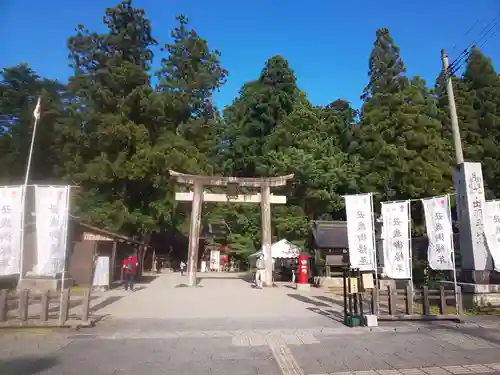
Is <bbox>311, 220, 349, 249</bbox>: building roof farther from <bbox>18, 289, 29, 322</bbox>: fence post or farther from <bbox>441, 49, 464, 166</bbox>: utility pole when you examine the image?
<bbox>18, 289, 29, 322</bbox>: fence post

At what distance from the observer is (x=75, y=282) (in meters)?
17.8

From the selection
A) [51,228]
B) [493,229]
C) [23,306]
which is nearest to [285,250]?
[493,229]

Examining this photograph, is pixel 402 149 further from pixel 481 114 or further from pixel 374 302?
pixel 374 302

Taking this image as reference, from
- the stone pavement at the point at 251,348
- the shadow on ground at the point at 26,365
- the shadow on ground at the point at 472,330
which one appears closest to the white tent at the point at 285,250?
the stone pavement at the point at 251,348

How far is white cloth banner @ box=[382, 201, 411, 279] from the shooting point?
1014cm

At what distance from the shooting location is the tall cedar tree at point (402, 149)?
24.0 m

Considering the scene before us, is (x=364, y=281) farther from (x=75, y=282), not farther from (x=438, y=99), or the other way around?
(x=438, y=99)

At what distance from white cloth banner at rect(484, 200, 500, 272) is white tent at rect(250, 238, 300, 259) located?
1461cm

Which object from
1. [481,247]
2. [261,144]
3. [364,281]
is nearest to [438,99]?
[261,144]

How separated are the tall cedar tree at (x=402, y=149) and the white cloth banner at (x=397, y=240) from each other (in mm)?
14391

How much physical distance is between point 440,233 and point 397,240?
1.12 meters

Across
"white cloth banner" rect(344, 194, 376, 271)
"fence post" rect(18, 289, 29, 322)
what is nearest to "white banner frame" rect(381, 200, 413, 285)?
"white cloth banner" rect(344, 194, 376, 271)

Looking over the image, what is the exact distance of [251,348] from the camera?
6.40 meters

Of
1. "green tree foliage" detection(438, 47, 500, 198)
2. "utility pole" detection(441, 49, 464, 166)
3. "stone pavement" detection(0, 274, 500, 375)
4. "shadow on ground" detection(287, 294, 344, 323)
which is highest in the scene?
"green tree foliage" detection(438, 47, 500, 198)
